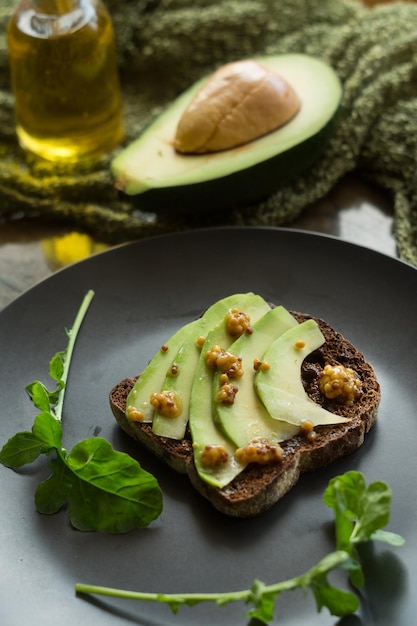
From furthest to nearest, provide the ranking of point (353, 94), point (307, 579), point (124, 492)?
point (353, 94) < point (124, 492) < point (307, 579)

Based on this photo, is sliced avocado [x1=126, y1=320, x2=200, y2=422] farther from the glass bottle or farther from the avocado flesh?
the glass bottle

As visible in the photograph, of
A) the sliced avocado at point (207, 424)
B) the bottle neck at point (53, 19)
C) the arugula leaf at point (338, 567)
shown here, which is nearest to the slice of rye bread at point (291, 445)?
the sliced avocado at point (207, 424)

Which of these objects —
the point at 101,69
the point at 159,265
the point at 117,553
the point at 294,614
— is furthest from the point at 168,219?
the point at 294,614

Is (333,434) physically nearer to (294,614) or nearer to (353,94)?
(294,614)

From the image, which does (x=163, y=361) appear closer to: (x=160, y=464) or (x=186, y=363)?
(x=186, y=363)

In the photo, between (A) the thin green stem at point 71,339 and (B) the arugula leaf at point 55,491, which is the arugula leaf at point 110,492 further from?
(A) the thin green stem at point 71,339
